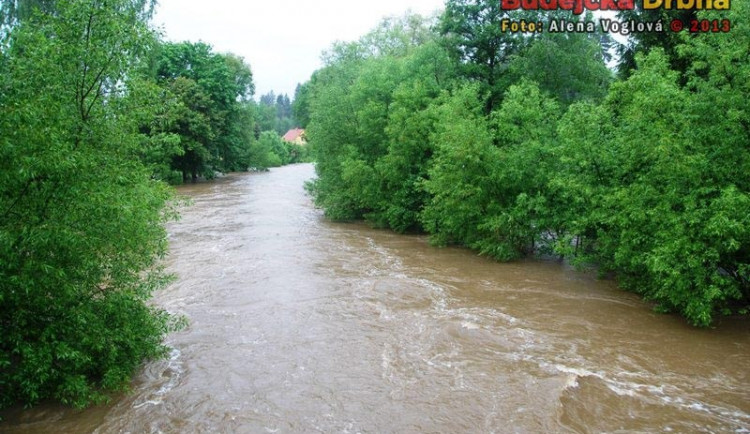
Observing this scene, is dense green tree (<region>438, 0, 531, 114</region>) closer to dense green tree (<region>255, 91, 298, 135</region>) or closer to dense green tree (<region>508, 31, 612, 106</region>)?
dense green tree (<region>508, 31, 612, 106</region>)

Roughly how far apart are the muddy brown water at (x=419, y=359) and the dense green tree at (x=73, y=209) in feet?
3.05

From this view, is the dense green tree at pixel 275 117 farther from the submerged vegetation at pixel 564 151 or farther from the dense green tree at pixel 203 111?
the submerged vegetation at pixel 564 151

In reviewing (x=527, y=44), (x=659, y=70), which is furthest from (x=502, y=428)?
(x=527, y=44)

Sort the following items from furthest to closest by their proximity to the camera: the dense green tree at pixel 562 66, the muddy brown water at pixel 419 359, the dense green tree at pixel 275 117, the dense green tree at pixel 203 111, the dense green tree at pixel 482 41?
1. the dense green tree at pixel 275 117
2. the dense green tree at pixel 203 111
3. the dense green tree at pixel 482 41
4. the dense green tree at pixel 562 66
5. the muddy brown water at pixel 419 359

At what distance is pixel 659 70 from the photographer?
43.5ft

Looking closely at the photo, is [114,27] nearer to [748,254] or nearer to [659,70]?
[659,70]

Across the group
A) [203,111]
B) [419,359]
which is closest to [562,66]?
[419,359]

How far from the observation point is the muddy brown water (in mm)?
8102

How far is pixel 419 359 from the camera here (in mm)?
10312

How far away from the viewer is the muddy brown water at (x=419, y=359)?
810 centimetres

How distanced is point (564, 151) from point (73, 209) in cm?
1235

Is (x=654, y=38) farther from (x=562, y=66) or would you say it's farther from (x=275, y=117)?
(x=275, y=117)

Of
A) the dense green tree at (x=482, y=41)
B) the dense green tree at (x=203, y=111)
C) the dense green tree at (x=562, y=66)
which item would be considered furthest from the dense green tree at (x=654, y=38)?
the dense green tree at (x=203, y=111)

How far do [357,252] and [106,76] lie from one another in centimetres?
1282
